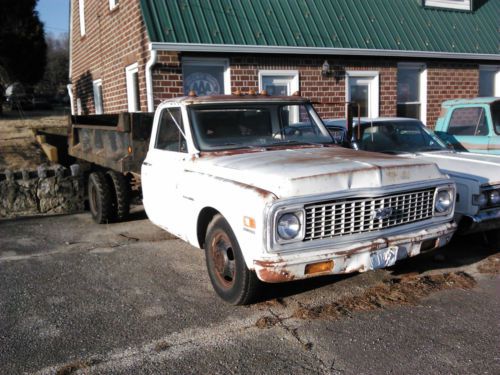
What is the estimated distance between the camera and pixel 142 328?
4.05 m

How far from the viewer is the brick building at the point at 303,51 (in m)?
9.55

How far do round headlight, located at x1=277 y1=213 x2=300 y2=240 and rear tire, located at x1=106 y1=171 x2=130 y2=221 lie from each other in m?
4.16

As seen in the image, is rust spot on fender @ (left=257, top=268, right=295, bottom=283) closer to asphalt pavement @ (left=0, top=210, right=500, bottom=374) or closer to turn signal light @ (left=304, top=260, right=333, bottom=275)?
turn signal light @ (left=304, top=260, right=333, bottom=275)

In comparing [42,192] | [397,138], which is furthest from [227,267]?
[42,192]

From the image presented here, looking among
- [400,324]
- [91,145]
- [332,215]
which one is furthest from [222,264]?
[91,145]

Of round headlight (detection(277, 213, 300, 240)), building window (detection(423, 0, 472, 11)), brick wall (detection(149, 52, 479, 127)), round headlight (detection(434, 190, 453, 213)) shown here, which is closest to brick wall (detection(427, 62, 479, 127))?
brick wall (detection(149, 52, 479, 127))

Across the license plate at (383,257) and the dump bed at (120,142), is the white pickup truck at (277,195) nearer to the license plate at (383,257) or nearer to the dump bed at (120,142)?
the license plate at (383,257)

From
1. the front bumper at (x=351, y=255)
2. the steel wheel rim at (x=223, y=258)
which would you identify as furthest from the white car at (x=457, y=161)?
the steel wheel rim at (x=223, y=258)

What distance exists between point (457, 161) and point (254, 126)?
242 cm

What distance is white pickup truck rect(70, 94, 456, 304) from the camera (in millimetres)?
3783

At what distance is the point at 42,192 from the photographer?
9.05 m

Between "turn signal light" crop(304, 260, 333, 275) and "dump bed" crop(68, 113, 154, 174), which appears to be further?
"dump bed" crop(68, 113, 154, 174)

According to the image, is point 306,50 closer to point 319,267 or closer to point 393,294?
point 393,294

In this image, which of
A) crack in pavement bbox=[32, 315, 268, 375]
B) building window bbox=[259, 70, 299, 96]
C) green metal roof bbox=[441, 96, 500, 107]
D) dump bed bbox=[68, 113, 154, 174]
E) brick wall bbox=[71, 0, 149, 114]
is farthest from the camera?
building window bbox=[259, 70, 299, 96]
